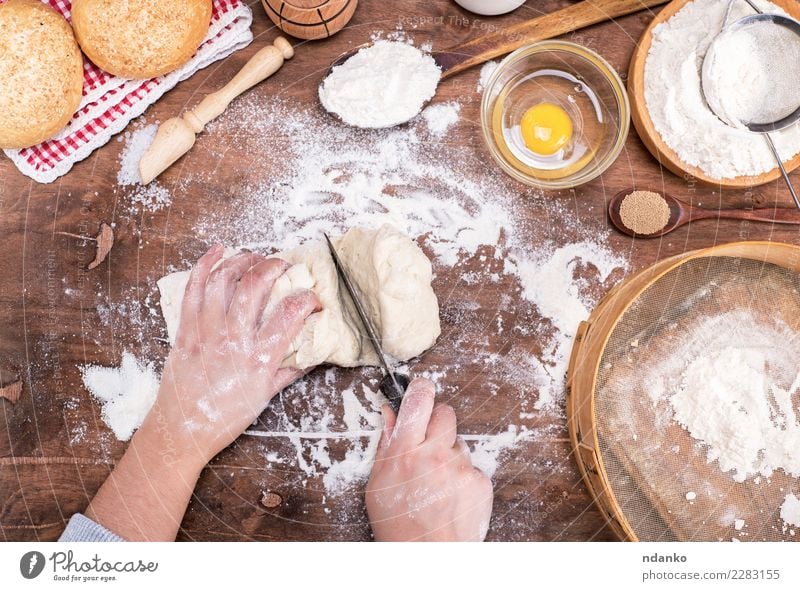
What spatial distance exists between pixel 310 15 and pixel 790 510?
844 millimetres

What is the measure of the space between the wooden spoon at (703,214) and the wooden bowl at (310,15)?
1.35 feet

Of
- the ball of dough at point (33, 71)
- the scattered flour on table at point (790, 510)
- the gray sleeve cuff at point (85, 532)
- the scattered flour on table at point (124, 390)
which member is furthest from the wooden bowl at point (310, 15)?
the scattered flour on table at point (790, 510)

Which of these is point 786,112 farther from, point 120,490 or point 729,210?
point 120,490

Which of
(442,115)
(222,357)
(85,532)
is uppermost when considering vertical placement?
(442,115)

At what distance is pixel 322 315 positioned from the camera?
0.72 meters

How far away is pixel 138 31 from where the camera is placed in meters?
0.70

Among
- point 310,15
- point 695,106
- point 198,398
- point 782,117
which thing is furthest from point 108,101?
point 782,117

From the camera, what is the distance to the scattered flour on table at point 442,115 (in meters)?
0.78

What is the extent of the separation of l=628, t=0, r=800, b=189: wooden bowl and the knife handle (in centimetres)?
42

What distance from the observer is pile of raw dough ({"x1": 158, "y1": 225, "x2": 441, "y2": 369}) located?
71cm

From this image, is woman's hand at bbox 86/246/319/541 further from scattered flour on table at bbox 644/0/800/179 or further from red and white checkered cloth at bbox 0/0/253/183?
scattered flour on table at bbox 644/0/800/179

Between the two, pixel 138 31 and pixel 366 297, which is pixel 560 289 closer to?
pixel 366 297

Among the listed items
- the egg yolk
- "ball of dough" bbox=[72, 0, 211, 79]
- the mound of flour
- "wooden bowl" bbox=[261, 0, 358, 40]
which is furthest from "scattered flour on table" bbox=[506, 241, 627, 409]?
"ball of dough" bbox=[72, 0, 211, 79]

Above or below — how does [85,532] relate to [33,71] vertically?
below
